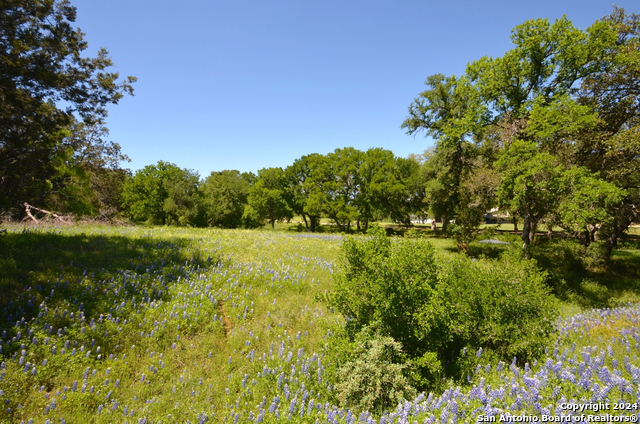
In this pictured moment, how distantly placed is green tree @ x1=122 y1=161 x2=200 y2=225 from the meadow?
2987 cm

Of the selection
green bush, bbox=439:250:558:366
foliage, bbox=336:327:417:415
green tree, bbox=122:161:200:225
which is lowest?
foliage, bbox=336:327:417:415

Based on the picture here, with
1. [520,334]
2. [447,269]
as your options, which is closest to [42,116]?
[447,269]

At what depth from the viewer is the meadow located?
13.5 ft

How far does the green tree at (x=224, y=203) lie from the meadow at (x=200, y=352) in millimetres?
34126

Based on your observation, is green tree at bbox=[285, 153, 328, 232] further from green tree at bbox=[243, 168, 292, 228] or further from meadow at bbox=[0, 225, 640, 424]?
meadow at bbox=[0, 225, 640, 424]

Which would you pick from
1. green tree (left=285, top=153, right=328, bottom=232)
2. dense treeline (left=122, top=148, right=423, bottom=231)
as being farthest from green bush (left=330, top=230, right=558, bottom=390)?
green tree (left=285, top=153, right=328, bottom=232)

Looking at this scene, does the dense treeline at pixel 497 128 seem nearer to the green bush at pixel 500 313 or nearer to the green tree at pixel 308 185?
the green bush at pixel 500 313

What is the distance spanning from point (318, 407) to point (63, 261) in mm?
9185

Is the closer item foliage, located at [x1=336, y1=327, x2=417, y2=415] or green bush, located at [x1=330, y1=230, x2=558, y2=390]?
foliage, located at [x1=336, y1=327, x2=417, y2=415]

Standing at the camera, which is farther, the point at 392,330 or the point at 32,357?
the point at 392,330

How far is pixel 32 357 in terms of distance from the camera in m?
5.06

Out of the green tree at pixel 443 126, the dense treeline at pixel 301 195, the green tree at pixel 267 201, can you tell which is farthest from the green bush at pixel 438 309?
the green tree at pixel 267 201

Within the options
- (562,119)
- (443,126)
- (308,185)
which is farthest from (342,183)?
(562,119)

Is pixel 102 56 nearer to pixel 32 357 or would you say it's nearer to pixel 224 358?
pixel 32 357
